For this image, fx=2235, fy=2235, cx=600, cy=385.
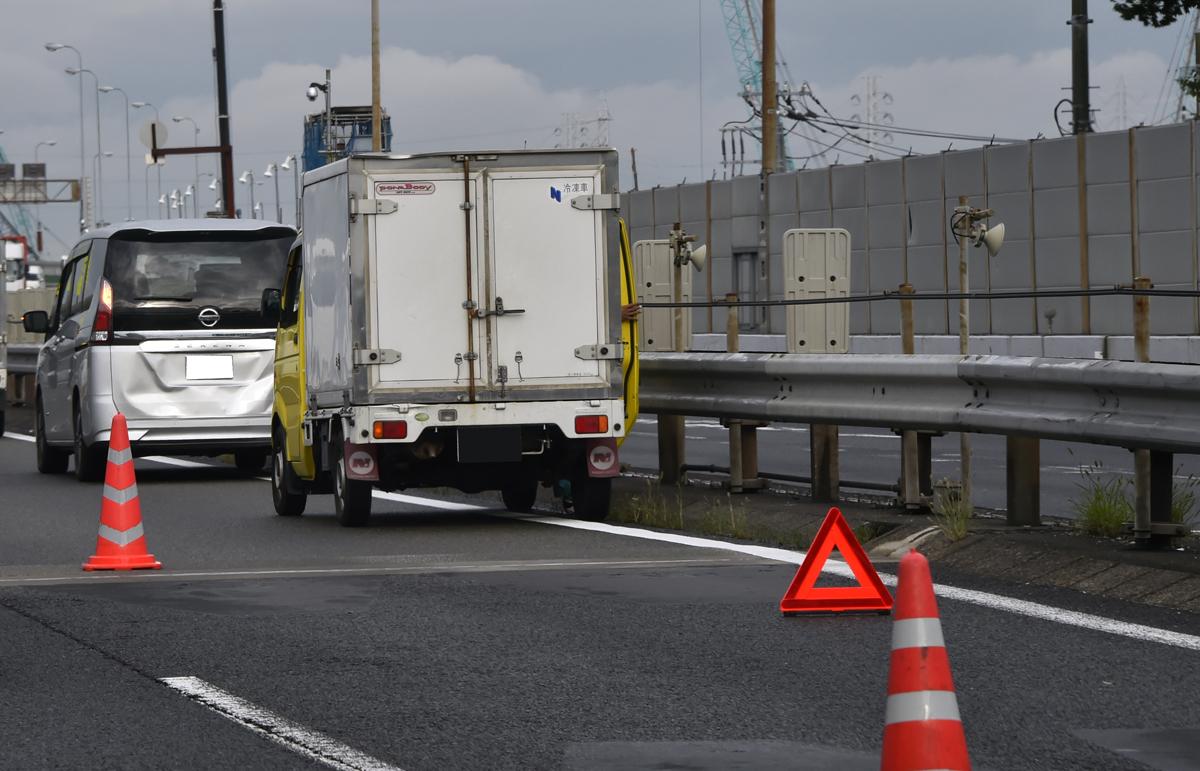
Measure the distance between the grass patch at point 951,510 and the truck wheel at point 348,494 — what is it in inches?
147

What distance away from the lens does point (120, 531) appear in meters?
12.1

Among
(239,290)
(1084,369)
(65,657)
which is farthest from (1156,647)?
(239,290)

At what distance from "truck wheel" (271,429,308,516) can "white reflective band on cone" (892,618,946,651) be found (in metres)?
10.8

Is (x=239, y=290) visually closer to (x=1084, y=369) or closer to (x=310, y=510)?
(x=310, y=510)

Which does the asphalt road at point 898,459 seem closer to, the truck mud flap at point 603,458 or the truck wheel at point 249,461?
the truck mud flap at point 603,458

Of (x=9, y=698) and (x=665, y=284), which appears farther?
(x=665, y=284)

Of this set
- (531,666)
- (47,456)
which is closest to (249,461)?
(47,456)

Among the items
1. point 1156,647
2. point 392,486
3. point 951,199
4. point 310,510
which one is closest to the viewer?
point 1156,647

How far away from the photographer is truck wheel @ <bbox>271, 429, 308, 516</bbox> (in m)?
15.9

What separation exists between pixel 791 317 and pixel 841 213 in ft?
110

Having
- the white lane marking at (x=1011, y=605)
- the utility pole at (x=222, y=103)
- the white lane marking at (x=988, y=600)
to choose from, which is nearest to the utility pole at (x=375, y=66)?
the utility pole at (x=222, y=103)

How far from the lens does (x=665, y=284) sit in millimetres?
17469

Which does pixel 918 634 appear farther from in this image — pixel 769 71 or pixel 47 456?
pixel 769 71

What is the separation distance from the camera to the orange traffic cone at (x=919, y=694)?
16.8 feet
